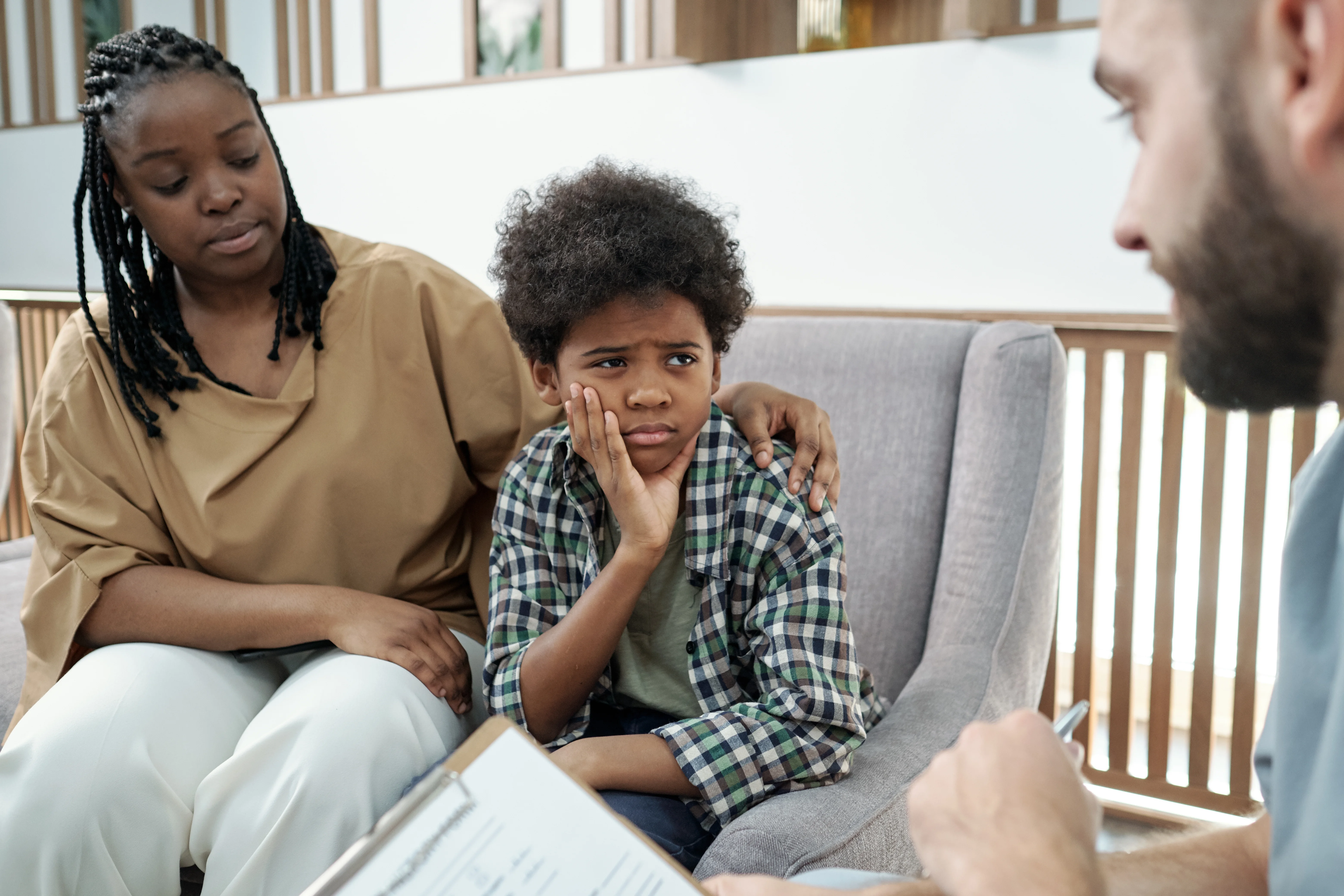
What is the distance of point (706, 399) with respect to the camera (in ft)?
3.54

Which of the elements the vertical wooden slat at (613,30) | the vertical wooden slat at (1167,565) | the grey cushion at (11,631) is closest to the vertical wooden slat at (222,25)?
the vertical wooden slat at (613,30)

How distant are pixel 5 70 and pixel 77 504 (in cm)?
265

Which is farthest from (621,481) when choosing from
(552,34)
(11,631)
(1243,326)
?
(552,34)

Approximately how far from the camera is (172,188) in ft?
4.06

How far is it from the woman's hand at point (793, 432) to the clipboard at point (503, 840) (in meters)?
0.55

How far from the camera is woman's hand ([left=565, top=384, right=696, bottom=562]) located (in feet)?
3.37

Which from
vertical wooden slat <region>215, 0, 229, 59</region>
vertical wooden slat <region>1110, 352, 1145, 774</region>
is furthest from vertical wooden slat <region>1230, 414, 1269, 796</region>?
vertical wooden slat <region>215, 0, 229, 59</region>

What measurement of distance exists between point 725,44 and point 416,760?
1530 mm

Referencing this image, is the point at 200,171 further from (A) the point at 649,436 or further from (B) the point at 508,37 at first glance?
(B) the point at 508,37

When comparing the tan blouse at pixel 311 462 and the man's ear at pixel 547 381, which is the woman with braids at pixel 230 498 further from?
the man's ear at pixel 547 381

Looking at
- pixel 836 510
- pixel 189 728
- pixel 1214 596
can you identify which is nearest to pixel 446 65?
pixel 836 510

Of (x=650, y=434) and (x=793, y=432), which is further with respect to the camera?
(x=793, y=432)

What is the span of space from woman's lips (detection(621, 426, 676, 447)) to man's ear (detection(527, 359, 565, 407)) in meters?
0.12

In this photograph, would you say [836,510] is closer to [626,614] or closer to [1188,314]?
[626,614]
